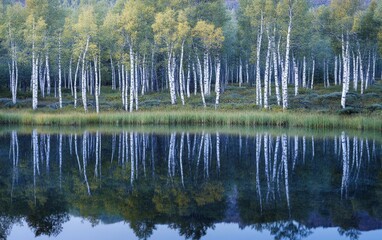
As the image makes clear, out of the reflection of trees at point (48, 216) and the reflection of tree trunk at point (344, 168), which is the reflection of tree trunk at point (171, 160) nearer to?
the reflection of trees at point (48, 216)

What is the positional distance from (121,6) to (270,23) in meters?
20.9

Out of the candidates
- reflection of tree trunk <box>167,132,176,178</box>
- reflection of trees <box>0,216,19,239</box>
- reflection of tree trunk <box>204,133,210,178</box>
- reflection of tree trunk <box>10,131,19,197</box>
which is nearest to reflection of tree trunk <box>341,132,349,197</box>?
reflection of tree trunk <box>204,133,210,178</box>

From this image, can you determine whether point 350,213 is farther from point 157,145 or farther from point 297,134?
point 297,134

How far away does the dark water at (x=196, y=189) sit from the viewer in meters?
8.40

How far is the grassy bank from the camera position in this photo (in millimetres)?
27156

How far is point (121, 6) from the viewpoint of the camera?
164 feet

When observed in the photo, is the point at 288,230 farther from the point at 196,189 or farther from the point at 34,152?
the point at 34,152

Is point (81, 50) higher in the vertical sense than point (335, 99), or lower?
higher

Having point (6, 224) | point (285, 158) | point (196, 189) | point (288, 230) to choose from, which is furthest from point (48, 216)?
point (285, 158)

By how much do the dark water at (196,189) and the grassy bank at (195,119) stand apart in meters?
7.36

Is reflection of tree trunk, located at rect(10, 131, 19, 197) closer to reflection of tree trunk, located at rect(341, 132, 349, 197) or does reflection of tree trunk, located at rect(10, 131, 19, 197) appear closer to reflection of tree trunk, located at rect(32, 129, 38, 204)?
reflection of tree trunk, located at rect(32, 129, 38, 204)

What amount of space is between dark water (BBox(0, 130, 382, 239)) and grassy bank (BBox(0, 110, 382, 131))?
7.36 metres

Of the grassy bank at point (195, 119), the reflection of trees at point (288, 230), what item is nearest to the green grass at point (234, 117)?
the grassy bank at point (195, 119)

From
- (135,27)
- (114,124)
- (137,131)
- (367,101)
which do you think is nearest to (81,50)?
(135,27)
